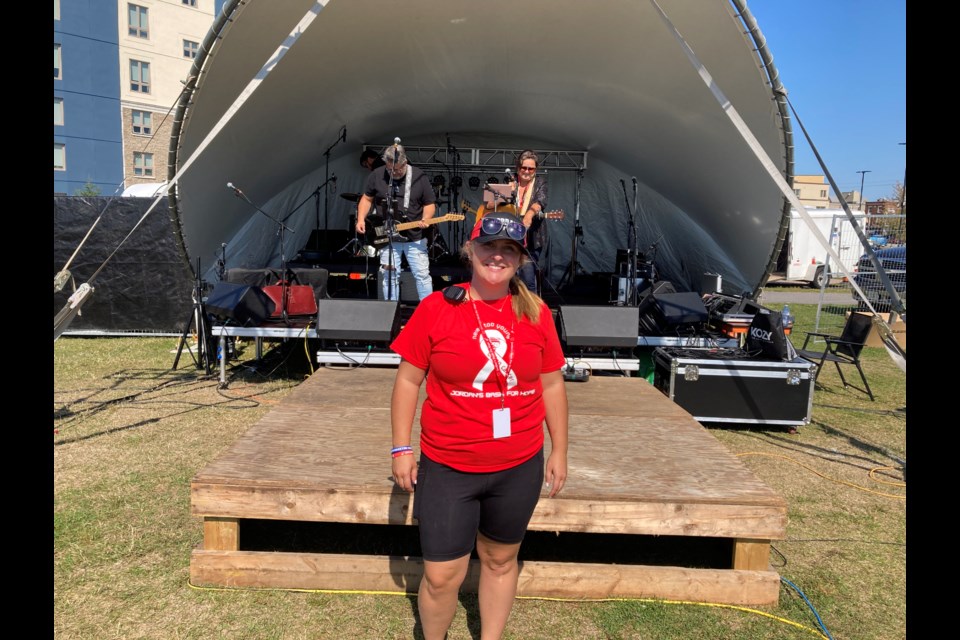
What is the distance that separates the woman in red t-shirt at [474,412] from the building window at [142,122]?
33.5 metres

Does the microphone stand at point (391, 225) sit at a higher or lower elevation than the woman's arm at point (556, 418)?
higher

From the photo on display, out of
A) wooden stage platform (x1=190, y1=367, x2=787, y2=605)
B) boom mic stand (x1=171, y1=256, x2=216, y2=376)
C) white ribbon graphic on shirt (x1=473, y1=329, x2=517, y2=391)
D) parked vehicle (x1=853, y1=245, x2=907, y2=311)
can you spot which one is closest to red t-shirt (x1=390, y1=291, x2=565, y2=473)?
white ribbon graphic on shirt (x1=473, y1=329, x2=517, y2=391)

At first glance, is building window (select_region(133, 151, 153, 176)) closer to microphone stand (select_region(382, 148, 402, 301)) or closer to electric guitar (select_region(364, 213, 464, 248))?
electric guitar (select_region(364, 213, 464, 248))

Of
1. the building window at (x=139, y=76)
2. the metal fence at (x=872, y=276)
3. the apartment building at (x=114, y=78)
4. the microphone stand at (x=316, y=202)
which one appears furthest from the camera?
the building window at (x=139, y=76)

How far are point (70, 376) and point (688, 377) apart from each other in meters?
6.22

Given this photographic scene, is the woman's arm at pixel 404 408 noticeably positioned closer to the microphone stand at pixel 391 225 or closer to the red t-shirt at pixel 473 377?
the red t-shirt at pixel 473 377

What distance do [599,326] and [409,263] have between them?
1.79 meters

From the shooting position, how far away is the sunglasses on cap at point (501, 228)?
5.98 feet

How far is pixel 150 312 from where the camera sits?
9391 millimetres

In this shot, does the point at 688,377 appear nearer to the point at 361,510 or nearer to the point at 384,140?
the point at 361,510

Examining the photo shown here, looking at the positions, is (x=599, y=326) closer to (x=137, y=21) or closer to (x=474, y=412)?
(x=474, y=412)

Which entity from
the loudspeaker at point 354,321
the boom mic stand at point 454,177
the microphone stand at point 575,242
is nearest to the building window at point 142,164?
the boom mic stand at point 454,177

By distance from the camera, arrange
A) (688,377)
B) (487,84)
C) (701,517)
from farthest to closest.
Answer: (487,84) < (688,377) < (701,517)
